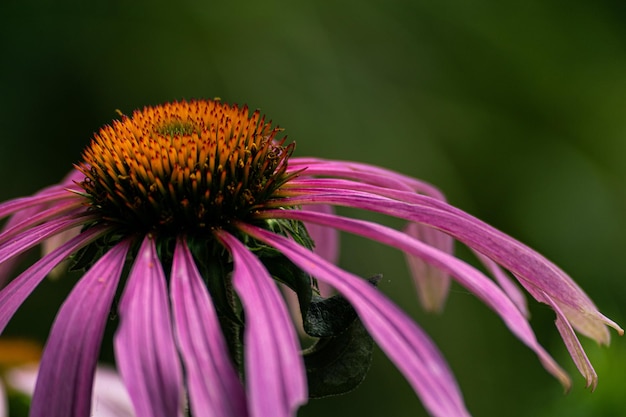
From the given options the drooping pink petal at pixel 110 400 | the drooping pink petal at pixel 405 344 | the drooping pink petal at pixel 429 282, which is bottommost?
the drooping pink petal at pixel 405 344

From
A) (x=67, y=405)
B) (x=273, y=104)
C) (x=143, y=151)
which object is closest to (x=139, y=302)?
(x=67, y=405)

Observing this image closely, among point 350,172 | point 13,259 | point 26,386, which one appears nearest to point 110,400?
point 26,386

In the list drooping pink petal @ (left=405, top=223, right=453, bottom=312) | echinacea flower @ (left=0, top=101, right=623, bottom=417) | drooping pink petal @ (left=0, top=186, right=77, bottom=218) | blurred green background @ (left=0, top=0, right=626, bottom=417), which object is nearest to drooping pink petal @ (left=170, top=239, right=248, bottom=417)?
echinacea flower @ (left=0, top=101, right=623, bottom=417)

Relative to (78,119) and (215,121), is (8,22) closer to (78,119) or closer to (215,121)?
(78,119)

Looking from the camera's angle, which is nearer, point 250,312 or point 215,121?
point 250,312

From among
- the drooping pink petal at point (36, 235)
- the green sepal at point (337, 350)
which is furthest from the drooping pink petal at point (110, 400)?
the green sepal at point (337, 350)

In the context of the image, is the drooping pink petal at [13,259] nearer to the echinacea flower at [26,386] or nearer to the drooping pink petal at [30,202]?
the drooping pink petal at [30,202]

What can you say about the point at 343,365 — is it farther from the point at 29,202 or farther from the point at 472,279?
the point at 29,202

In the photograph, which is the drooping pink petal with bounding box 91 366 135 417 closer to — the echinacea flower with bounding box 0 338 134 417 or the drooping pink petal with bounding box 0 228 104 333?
the echinacea flower with bounding box 0 338 134 417

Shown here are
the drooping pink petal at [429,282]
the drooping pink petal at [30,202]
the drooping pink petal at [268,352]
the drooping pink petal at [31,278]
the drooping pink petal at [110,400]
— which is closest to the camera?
the drooping pink petal at [268,352]
